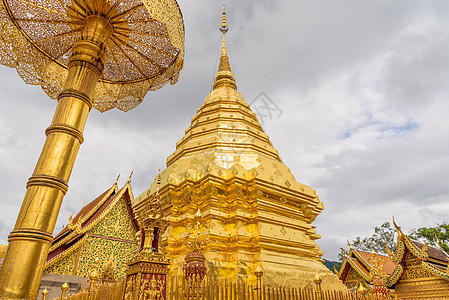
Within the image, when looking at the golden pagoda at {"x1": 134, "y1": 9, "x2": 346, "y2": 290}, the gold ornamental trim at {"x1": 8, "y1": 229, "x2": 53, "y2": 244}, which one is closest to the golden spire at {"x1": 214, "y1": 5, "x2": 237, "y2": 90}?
the golden pagoda at {"x1": 134, "y1": 9, "x2": 346, "y2": 290}

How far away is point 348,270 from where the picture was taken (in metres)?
12.2

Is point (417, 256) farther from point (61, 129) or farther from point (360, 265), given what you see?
point (61, 129)

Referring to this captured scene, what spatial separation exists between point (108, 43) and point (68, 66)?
1029 mm

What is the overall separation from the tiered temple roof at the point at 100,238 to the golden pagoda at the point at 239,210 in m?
1.96

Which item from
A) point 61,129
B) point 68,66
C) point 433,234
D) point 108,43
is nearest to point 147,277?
point 61,129

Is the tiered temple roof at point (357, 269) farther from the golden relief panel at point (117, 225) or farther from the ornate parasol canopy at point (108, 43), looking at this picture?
the ornate parasol canopy at point (108, 43)

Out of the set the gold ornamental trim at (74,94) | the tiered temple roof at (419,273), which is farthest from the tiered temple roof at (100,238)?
the tiered temple roof at (419,273)

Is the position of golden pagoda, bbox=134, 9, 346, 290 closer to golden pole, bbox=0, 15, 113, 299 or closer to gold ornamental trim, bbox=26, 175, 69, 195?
golden pole, bbox=0, 15, 113, 299

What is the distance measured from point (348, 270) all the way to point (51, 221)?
12272mm

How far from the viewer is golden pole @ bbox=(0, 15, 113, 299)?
8.78 ft

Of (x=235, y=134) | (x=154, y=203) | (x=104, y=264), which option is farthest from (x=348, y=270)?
(x=154, y=203)

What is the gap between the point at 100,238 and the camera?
8234 millimetres

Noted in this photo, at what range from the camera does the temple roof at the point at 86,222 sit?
7.50 metres

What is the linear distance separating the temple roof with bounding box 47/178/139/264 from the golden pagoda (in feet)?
6.24
